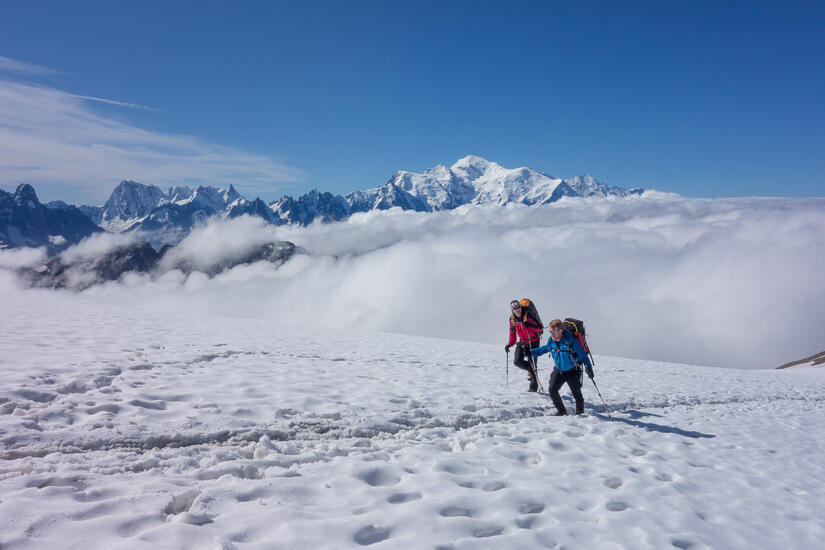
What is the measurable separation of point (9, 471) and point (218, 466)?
8.78 ft

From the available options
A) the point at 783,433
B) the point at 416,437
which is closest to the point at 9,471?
the point at 416,437

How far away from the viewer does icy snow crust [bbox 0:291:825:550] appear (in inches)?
194

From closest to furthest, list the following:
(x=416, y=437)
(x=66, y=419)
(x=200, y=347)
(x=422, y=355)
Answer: (x=66, y=419) < (x=416, y=437) < (x=200, y=347) < (x=422, y=355)

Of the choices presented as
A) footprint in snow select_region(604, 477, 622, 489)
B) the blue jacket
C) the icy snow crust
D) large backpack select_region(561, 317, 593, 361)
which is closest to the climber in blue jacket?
the blue jacket

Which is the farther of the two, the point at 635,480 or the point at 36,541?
the point at 635,480

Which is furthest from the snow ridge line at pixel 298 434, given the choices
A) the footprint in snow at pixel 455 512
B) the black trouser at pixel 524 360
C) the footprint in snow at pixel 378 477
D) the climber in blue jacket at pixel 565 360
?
the footprint in snow at pixel 455 512

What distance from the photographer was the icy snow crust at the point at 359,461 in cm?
493

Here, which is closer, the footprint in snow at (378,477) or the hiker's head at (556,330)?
the footprint in snow at (378,477)

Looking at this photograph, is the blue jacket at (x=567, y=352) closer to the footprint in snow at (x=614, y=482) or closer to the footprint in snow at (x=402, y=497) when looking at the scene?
A: the footprint in snow at (x=614, y=482)

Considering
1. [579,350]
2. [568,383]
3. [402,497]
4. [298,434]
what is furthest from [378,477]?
[579,350]

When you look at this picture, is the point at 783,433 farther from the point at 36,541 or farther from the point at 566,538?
the point at 36,541

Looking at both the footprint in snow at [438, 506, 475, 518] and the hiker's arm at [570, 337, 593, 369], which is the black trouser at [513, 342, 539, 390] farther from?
the footprint in snow at [438, 506, 475, 518]

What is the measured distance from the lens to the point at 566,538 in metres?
5.18

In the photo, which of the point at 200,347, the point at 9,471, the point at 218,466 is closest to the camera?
the point at 9,471
